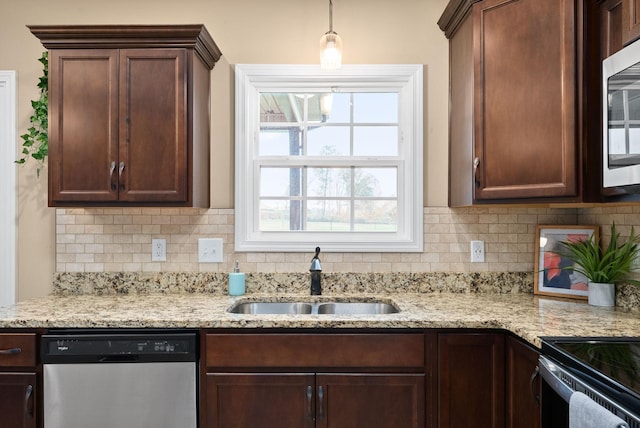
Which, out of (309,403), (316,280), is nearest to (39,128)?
(316,280)

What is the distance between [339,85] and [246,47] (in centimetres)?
57

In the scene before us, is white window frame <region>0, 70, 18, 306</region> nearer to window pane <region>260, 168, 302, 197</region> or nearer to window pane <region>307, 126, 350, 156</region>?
window pane <region>260, 168, 302, 197</region>

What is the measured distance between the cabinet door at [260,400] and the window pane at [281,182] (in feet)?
3.61

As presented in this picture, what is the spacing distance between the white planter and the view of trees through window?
3.40 ft

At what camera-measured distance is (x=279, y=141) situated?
2.65m

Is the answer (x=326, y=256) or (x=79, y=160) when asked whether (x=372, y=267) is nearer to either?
(x=326, y=256)

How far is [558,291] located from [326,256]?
1.24 m

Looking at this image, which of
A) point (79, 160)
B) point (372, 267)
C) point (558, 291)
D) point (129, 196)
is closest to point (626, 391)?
point (558, 291)

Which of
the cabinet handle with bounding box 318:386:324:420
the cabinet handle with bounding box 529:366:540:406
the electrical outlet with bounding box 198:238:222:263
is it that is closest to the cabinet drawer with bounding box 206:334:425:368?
the cabinet handle with bounding box 318:386:324:420

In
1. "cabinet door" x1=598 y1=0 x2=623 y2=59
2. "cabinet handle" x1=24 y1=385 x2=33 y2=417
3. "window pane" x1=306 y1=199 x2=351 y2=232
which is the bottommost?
"cabinet handle" x1=24 y1=385 x2=33 y2=417

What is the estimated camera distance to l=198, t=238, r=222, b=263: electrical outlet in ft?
8.40

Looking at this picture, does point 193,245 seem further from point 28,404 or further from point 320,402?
point 320,402

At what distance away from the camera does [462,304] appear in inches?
86.7

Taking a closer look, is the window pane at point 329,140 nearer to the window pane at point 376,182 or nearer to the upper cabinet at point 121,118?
the window pane at point 376,182
